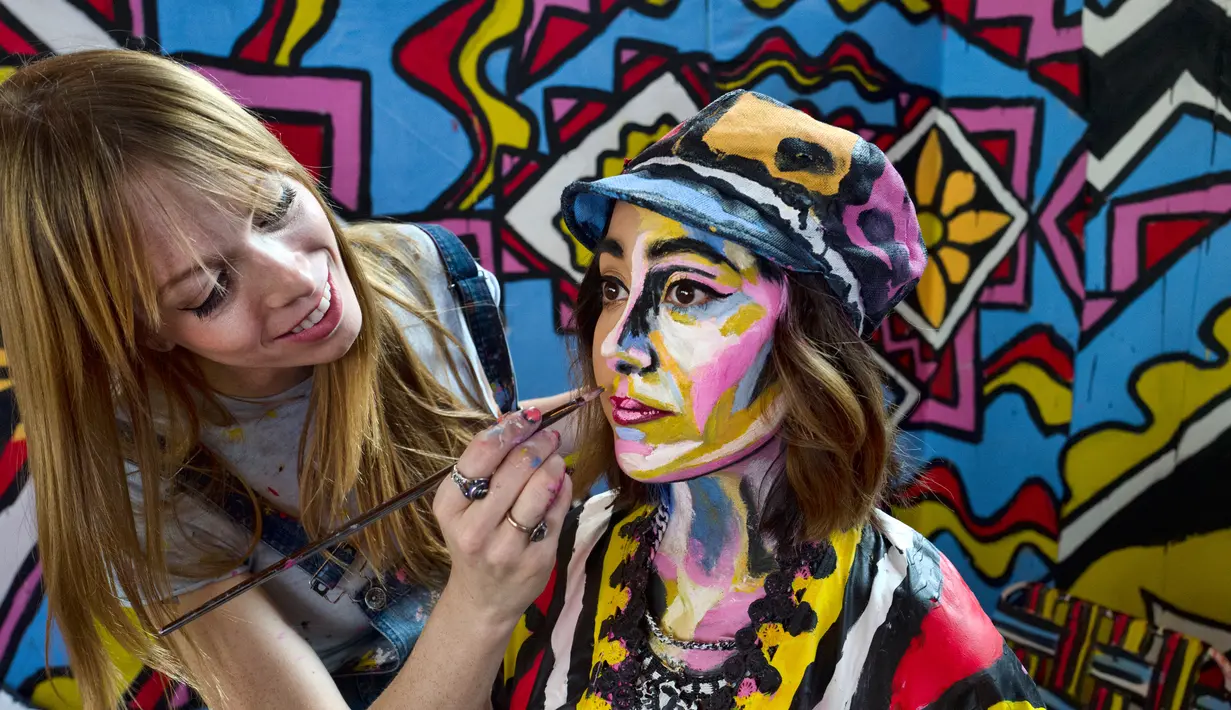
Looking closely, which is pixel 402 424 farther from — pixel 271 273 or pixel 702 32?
pixel 702 32

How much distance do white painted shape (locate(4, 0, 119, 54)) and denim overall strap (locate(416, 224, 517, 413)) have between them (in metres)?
0.54

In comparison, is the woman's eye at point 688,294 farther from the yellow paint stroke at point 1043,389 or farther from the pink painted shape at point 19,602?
the yellow paint stroke at point 1043,389

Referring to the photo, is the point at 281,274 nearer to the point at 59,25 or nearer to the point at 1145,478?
the point at 59,25

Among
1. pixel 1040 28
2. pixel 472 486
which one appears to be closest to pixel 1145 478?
pixel 1040 28

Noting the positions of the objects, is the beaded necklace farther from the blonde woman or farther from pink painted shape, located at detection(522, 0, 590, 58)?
pink painted shape, located at detection(522, 0, 590, 58)

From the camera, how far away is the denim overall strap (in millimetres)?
1278

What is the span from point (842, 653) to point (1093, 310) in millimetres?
1170

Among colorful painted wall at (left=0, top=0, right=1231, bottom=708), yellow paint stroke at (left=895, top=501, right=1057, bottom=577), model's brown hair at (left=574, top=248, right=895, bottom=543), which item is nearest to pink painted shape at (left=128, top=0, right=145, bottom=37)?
colorful painted wall at (left=0, top=0, right=1231, bottom=708)

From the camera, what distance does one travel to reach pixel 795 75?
1802 millimetres

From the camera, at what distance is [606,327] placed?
35.7 inches

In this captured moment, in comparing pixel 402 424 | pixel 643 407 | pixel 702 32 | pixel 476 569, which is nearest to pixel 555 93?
pixel 702 32

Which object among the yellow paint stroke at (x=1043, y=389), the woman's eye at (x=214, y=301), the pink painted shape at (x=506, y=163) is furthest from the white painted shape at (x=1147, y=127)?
the woman's eye at (x=214, y=301)

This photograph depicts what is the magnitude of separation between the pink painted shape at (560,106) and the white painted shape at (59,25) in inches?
27.4

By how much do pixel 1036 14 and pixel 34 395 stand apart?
179 cm
